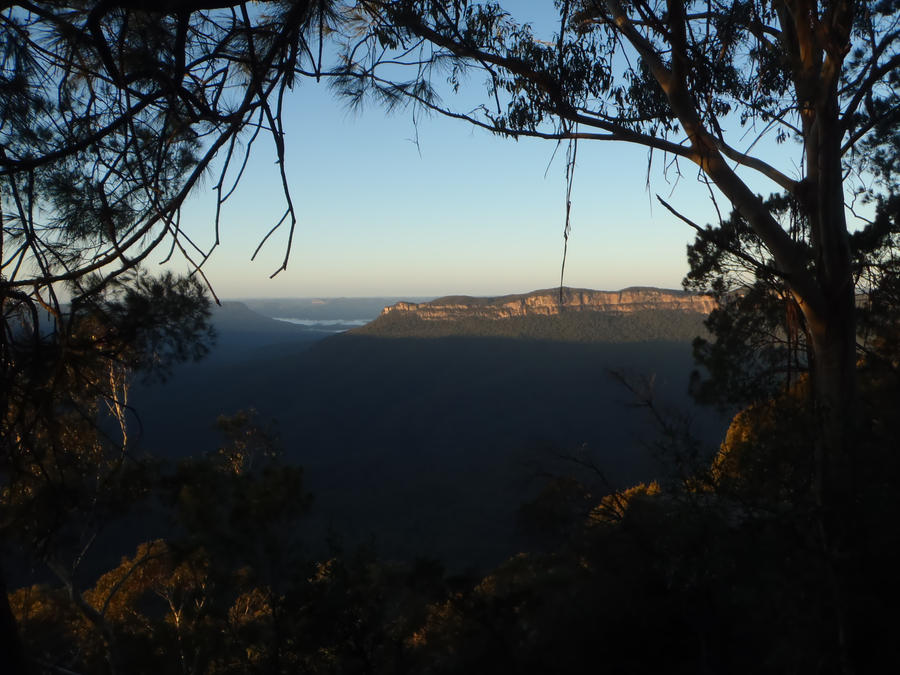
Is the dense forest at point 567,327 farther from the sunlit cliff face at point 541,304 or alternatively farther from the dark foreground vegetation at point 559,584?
the dark foreground vegetation at point 559,584

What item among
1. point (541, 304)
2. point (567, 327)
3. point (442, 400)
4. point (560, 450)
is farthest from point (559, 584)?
point (541, 304)

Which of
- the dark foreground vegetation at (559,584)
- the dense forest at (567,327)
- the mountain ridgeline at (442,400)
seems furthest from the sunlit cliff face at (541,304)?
the dark foreground vegetation at (559,584)

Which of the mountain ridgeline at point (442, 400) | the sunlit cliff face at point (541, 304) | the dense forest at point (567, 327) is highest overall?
the sunlit cliff face at point (541, 304)

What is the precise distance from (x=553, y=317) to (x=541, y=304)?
2.90 metres

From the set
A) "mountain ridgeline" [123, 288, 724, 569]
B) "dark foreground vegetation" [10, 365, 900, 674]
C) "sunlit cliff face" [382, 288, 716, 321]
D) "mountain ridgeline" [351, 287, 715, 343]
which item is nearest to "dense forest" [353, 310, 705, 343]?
"mountain ridgeline" [351, 287, 715, 343]

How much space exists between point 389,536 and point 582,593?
52.4 feet

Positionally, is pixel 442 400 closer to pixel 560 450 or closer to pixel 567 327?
pixel 567 327

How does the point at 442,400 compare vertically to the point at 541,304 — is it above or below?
below

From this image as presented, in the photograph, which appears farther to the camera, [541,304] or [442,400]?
[541,304]

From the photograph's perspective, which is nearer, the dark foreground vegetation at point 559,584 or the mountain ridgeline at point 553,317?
the dark foreground vegetation at point 559,584

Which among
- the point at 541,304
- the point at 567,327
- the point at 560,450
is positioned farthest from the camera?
the point at 541,304

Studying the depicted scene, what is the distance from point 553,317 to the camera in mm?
39000

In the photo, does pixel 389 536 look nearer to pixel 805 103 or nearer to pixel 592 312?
pixel 805 103

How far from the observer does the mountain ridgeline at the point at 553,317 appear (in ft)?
107
